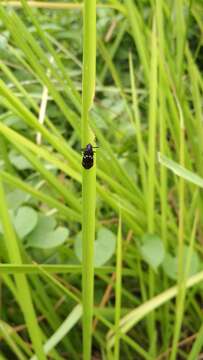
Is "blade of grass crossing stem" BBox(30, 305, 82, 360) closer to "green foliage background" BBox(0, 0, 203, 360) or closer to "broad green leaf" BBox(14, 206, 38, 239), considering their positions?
"green foliage background" BBox(0, 0, 203, 360)

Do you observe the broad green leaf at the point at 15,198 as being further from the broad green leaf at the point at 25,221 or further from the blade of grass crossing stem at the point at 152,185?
the blade of grass crossing stem at the point at 152,185

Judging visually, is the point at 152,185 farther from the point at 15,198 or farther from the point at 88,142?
the point at 88,142

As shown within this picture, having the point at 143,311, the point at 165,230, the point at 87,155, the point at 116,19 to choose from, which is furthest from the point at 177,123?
the point at 116,19

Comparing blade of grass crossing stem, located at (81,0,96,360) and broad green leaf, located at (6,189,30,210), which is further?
broad green leaf, located at (6,189,30,210)

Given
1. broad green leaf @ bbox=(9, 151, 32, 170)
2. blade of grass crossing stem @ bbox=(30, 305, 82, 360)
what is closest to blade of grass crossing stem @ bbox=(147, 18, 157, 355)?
blade of grass crossing stem @ bbox=(30, 305, 82, 360)

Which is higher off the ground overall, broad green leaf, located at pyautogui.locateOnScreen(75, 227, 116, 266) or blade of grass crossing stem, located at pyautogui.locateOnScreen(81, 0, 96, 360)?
blade of grass crossing stem, located at pyautogui.locateOnScreen(81, 0, 96, 360)

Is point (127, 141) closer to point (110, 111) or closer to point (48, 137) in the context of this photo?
point (110, 111)

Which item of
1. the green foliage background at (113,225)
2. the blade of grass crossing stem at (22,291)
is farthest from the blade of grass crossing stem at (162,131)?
the blade of grass crossing stem at (22,291)
